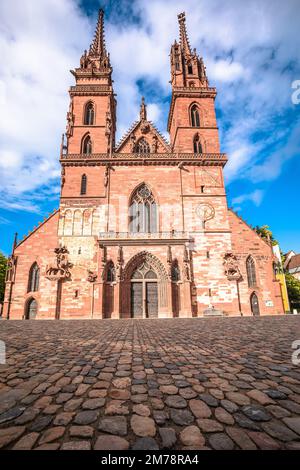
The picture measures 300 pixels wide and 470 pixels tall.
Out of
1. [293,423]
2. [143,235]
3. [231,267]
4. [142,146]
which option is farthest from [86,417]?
[142,146]

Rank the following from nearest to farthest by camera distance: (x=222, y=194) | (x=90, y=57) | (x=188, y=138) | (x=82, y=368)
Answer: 1. (x=82, y=368)
2. (x=222, y=194)
3. (x=188, y=138)
4. (x=90, y=57)

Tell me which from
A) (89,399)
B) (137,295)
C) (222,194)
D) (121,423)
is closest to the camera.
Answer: (121,423)

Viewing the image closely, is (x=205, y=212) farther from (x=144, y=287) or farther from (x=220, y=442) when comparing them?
(x=220, y=442)

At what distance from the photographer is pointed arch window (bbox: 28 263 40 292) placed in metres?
18.4

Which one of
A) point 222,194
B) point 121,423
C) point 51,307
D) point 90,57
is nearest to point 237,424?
point 121,423

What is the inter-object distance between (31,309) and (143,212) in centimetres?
1157

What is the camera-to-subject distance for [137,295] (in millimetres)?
18359

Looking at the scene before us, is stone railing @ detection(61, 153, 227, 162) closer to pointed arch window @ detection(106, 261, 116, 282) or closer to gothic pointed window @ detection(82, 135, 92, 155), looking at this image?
gothic pointed window @ detection(82, 135, 92, 155)

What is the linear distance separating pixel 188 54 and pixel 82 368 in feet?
114

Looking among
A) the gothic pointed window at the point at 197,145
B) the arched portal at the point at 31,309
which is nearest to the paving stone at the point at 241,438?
the arched portal at the point at 31,309

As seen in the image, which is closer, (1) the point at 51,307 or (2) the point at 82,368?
(2) the point at 82,368

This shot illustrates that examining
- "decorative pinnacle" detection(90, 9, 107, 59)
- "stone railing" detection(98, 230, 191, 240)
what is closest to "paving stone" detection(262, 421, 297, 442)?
"stone railing" detection(98, 230, 191, 240)
